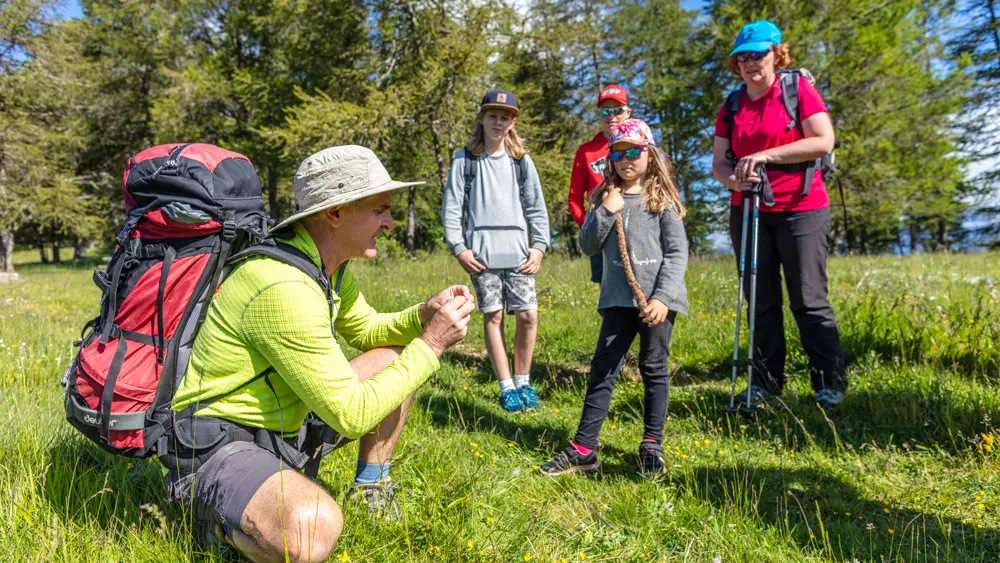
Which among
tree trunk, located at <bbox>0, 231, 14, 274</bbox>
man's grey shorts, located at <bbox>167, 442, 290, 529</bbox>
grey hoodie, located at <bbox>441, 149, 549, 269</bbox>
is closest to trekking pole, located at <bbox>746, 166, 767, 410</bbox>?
grey hoodie, located at <bbox>441, 149, 549, 269</bbox>

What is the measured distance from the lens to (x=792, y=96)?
13.0 feet

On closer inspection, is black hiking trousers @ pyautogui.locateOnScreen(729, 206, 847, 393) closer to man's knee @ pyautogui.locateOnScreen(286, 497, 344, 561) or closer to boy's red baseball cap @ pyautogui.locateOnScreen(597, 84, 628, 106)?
boy's red baseball cap @ pyautogui.locateOnScreen(597, 84, 628, 106)

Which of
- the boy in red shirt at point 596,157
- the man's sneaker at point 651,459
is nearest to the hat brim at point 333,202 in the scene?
the man's sneaker at point 651,459

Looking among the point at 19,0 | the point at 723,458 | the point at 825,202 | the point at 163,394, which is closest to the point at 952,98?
the point at 825,202

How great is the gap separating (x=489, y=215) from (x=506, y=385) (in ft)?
4.16

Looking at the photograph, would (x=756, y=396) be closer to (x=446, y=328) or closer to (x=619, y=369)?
(x=619, y=369)

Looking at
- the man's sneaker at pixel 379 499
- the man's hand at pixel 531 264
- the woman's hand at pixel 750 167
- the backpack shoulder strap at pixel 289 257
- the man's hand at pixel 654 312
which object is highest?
the woman's hand at pixel 750 167

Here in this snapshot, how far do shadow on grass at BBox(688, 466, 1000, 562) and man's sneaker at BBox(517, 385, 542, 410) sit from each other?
1442mm

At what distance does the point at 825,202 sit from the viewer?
402cm

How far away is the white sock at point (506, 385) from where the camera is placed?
4.39 metres

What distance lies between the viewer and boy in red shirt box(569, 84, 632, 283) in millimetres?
4801

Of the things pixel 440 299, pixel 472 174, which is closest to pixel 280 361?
pixel 440 299

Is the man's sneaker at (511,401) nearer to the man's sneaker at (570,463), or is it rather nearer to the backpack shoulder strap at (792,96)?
the man's sneaker at (570,463)

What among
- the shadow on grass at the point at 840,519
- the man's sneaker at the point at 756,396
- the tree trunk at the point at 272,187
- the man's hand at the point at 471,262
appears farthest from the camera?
the tree trunk at the point at 272,187
